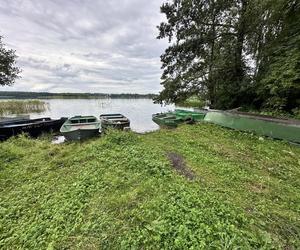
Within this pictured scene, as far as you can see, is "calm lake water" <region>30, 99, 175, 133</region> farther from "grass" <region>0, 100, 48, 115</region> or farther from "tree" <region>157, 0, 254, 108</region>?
"tree" <region>157, 0, 254, 108</region>

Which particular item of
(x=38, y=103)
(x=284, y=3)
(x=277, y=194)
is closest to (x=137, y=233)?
(x=277, y=194)

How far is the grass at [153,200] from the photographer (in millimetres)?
2631

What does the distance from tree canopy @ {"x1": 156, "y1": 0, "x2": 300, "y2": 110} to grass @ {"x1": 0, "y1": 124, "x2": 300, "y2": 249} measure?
4.66m

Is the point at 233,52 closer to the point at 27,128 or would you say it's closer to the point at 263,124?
the point at 263,124

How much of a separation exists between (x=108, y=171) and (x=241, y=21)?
11.9 metres

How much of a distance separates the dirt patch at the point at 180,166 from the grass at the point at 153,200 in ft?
0.22

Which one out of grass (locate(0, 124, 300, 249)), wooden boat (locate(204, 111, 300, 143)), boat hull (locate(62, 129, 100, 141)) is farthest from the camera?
boat hull (locate(62, 129, 100, 141))

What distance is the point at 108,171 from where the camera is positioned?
4.80 m

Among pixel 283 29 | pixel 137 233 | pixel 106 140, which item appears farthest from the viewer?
pixel 283 29

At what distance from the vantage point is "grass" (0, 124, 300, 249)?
263cm

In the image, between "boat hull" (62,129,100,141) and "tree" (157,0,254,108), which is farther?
"tree" (157,0,254,108)

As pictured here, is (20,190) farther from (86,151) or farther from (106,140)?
(106,140)

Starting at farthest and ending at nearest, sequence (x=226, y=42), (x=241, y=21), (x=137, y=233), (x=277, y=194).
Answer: (x=226, y=42) → (x=241, y=21) → (x=277, y=194) → (x=137, y=233)

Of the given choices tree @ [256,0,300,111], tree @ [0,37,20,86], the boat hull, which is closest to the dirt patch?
the boat hull
